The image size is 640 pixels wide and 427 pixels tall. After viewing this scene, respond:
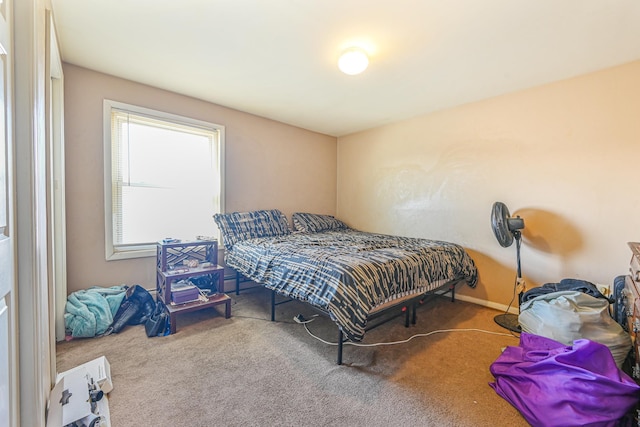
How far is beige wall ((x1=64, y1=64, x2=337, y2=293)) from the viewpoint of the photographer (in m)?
2.42

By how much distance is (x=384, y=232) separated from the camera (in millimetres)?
3938

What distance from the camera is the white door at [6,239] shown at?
797 millimetres

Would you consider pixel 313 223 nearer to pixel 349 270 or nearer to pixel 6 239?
pixel 349 270

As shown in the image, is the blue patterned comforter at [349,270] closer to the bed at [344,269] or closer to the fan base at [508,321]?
the bed at [344,269]

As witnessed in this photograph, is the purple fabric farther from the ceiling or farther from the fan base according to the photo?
the ceiling

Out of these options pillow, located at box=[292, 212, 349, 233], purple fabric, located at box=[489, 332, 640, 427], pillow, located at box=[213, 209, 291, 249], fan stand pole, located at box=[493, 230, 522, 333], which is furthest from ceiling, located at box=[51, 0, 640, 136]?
purple fabric, located at box=[489, 332, 640, 427]

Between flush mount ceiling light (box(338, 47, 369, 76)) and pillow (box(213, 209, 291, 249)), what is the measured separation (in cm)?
204

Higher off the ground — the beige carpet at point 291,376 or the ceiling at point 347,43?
the ceiling at point 347,43

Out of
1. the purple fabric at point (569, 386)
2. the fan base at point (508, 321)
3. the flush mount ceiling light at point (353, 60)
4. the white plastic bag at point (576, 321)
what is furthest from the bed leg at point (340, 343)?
the flush mount ceiling light at point (353, 60)

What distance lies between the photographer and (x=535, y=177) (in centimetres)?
265

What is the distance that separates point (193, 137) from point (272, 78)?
4.14ft

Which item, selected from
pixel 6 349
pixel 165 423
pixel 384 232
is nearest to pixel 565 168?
pixel 384 232

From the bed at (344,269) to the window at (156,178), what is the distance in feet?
1.21

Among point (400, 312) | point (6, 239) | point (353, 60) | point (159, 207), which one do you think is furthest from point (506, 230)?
point (159, 207)
